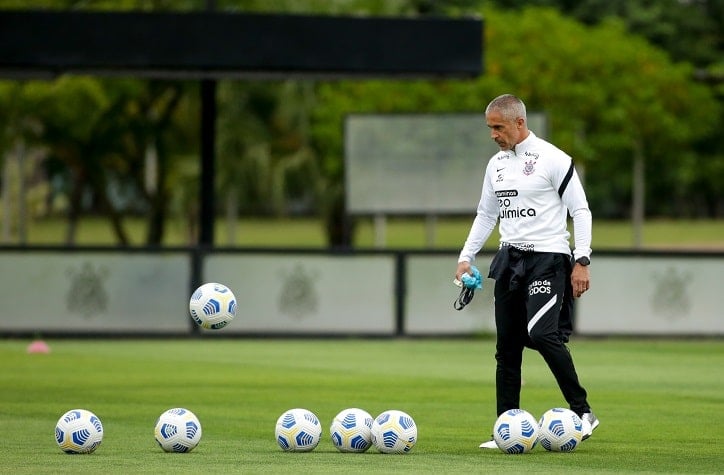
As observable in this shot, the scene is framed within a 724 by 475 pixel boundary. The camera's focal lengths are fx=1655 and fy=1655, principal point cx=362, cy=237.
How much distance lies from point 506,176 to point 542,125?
59.5ft

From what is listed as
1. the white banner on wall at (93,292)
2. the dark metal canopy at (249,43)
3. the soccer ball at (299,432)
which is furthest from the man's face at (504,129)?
the white banner on wall at (93,292)

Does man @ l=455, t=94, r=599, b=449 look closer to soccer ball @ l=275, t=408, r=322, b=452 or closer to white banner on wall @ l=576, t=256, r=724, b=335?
soccer ball @ l=275, t=408, r=322, b=452

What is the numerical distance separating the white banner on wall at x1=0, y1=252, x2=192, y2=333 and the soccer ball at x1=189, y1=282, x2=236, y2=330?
13377mm

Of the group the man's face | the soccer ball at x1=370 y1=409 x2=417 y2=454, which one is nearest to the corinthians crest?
Result: the man's face

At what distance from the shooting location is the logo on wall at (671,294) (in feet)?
82.6

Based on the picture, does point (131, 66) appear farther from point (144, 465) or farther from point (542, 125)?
point (144, 465)

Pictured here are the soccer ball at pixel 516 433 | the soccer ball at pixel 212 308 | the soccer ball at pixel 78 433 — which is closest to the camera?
the soccer ball at pixel 78 433

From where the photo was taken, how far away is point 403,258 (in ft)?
82.5

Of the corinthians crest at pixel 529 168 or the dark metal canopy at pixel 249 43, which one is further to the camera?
the dark metal canopy at pixel 249 43

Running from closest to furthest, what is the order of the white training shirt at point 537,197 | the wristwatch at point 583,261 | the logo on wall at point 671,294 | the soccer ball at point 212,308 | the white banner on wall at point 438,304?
the wristwatch at point 583,261 → the white training shirt at point 537,197 → the soccer ball at point 212,308 → the white banner on wall at point 438,304 → the logo on wall at point 671,294

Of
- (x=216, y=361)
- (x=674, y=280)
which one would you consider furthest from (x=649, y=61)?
(x=216, y=361)

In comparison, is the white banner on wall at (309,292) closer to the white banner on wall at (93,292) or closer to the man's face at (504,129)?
the white banner on wall at (93,292)

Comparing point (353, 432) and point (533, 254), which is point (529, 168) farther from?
point (353, 432)

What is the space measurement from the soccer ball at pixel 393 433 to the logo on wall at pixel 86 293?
1504 centimetres
